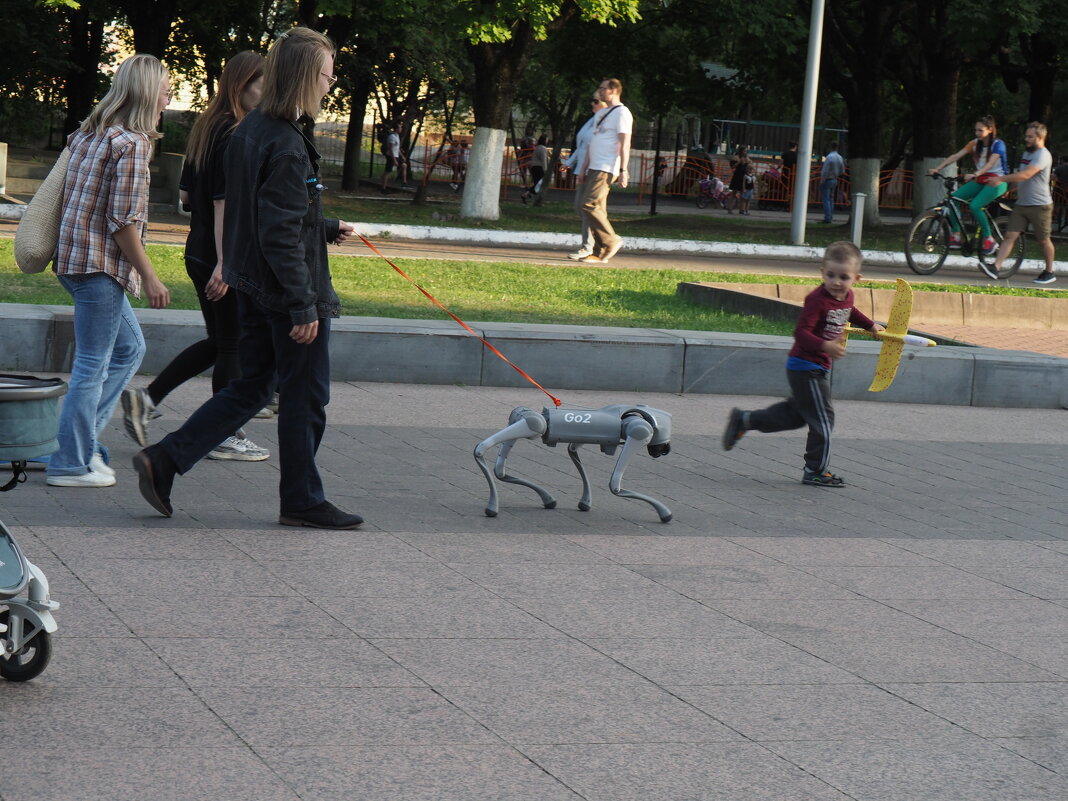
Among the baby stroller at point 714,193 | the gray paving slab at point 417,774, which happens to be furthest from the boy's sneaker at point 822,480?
the baby stroller at point 714,193

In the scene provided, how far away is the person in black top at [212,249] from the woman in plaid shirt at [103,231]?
1.60ft

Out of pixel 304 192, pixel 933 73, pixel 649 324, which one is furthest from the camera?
pixel 933 73

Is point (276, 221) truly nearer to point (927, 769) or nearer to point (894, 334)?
point (927, 769)

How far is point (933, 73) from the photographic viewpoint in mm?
26781

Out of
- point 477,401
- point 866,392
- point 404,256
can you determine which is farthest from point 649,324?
point 404,256

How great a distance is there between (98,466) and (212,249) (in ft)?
3.79

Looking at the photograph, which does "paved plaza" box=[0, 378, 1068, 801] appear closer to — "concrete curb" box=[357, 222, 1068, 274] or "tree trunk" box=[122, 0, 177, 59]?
"concrete curb" box=[357, 222, 1068, 274]

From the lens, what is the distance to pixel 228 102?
21.4ft

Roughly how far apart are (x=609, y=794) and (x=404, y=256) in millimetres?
12015

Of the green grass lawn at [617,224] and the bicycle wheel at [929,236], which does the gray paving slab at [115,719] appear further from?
the green grass lawn at [617,224]

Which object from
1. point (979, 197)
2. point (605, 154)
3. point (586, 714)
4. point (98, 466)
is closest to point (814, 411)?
point (98, 466)

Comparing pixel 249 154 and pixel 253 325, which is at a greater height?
pixel 249 154

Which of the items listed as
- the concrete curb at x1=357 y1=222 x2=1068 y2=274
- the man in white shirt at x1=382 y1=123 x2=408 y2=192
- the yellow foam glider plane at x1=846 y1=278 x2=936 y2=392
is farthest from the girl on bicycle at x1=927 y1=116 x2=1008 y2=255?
the man in white shirt at x1=382 y1=123 x2=408 y2=192

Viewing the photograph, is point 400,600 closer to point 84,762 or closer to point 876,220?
point 84,762
